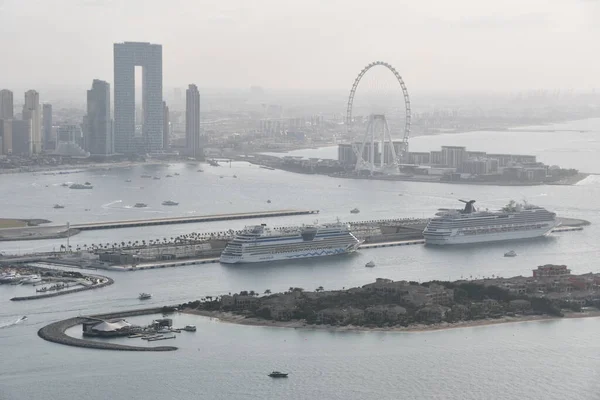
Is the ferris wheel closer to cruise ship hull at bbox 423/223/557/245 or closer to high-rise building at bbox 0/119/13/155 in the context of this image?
high-rise building at bbox 0/119/13/155

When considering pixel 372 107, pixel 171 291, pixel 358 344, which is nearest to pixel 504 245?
pixel 171 291

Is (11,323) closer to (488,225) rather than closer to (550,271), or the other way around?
(550,271)

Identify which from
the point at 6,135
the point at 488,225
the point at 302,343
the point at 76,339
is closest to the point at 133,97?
the point at 6,135

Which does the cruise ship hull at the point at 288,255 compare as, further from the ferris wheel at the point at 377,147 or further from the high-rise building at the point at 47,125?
the high-rise building at the point at 47,125

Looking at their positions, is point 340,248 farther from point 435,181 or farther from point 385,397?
point 435,181

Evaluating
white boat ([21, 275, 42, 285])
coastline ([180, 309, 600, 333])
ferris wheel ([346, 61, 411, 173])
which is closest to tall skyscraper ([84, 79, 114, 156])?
ferris wheel ([346, 61, 411, 173])

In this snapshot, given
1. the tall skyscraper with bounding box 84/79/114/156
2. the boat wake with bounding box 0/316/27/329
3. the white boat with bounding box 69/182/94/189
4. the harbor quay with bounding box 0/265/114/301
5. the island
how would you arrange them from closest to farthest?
1. the boat wake with bounding box 0/316/27/329
2. the island
3. the harbor quay with bounding box 0/265/114/301
4. the white boat with bounding box 69/182/94/189
5. the tall skyscraper with bounding box 84/79/114/156
